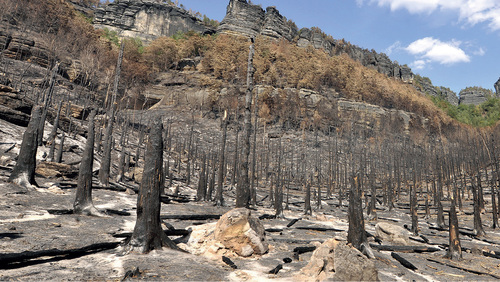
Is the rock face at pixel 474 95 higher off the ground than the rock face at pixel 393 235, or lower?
higher

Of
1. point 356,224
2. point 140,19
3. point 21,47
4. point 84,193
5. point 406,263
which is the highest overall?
point 140,19

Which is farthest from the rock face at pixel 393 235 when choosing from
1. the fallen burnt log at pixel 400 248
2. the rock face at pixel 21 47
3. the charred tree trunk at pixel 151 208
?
the rock face at pixel 21 47

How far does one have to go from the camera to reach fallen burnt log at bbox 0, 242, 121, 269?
4773 millimetres

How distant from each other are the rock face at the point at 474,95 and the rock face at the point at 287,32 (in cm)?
4949

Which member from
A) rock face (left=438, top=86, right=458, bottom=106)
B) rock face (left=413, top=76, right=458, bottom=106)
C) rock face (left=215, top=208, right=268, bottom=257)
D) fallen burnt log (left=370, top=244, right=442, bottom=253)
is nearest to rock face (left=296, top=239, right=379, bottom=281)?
rock face (left=215, top=208, right=268, bottom=257)

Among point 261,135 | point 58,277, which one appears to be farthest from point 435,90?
point 58,277

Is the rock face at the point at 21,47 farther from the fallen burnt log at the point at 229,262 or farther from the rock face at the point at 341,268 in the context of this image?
the rock face at the point at 341,268

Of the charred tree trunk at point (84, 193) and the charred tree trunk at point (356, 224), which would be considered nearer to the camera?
the charred tree trunk at point (356, 224)

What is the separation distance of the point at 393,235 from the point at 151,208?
28.9 feet

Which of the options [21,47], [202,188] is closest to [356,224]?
→ [202,188]

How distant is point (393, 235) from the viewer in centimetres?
1027

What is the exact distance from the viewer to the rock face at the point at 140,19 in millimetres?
76812

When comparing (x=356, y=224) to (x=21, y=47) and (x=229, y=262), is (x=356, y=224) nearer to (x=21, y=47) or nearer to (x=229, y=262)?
(x=229, y=262)

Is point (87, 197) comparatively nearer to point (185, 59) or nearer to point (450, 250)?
point (450, 250)
